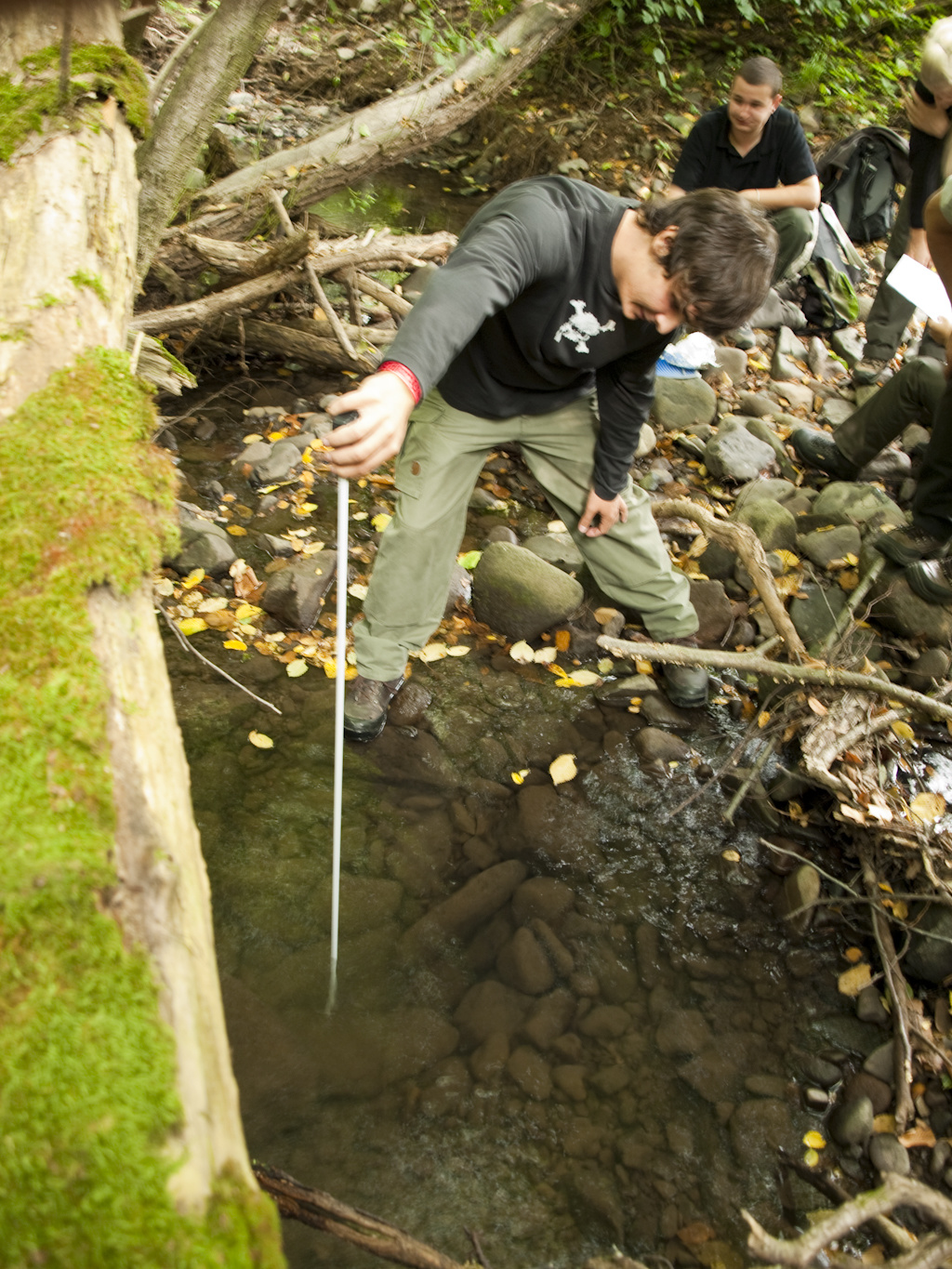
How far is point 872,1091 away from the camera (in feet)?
8.26

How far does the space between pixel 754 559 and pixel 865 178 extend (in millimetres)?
5087

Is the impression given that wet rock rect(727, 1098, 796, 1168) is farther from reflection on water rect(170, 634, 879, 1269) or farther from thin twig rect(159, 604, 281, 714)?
thin twig rect(159, 604, 281, 714)

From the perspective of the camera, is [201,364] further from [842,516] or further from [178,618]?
[842,516]

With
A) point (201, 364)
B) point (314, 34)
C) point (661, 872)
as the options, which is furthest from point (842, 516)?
point (314, 34)

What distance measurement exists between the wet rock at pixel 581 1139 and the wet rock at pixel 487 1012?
30 centimetres

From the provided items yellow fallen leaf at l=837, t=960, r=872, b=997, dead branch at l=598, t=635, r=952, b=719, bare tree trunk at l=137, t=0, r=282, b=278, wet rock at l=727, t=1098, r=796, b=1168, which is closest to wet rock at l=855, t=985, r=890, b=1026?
yellow fallen leaf at l=837, t=960, r=872, b=997

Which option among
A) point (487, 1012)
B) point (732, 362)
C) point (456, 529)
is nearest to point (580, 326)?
point (456, 529)

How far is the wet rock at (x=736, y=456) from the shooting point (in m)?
5.00

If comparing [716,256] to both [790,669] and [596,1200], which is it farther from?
[596,1200]

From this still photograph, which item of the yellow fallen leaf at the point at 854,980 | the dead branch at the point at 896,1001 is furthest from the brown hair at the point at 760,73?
the yellow fallen leaf at the point at 854,980

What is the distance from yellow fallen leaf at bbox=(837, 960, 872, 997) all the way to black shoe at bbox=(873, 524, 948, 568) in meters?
2.09

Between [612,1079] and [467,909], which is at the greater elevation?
[467,909]

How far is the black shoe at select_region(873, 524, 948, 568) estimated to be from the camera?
4094mm

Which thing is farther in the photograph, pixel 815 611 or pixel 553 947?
pixel 815 611
